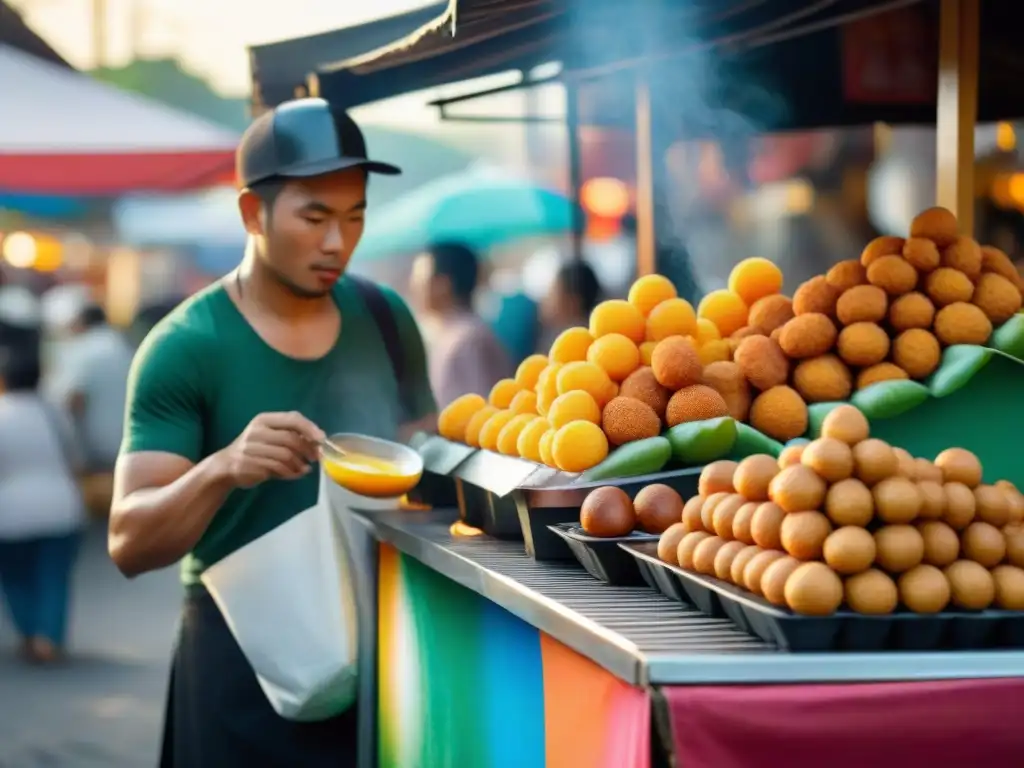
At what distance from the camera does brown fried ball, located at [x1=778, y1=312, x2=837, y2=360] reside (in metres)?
3.13

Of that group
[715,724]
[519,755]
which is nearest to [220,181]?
[519,755]

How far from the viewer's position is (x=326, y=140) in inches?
145

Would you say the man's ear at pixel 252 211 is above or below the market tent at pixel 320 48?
below

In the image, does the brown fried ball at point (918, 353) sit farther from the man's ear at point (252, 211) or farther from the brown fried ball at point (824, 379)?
the man's ear at point (252, 211)

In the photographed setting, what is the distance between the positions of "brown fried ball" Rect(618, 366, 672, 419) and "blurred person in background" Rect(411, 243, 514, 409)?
426cm

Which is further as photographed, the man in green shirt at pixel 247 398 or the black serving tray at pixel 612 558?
the man in green shirt at pixel 247 398

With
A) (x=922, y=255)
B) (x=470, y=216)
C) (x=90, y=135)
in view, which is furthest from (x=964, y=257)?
(x=470, y=216)

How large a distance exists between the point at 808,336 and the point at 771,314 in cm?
25

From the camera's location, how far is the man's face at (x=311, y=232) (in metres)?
3.65

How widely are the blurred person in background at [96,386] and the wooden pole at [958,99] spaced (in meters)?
7.94

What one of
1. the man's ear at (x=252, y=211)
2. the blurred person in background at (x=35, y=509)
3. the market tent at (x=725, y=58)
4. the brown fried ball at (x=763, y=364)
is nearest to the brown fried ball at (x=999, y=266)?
the brown fried ball at (x=763, y=364)

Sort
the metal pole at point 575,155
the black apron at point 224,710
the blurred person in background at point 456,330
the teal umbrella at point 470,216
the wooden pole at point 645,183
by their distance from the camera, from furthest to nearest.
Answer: the teal umbrella at point 470,216 → the blurred person in background at point 456,330 → the wooden pole at point 645,183 → the metal pole at point 575,155 → the black apron at point 224,710

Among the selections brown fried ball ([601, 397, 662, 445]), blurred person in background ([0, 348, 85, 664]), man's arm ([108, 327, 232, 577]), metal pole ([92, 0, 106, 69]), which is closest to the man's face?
man's arm ([108, 327, 232, 577])

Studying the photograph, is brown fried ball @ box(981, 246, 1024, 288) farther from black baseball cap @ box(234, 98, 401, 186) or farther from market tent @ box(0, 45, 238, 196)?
market tent @ box(0, 45, 238, 196)
